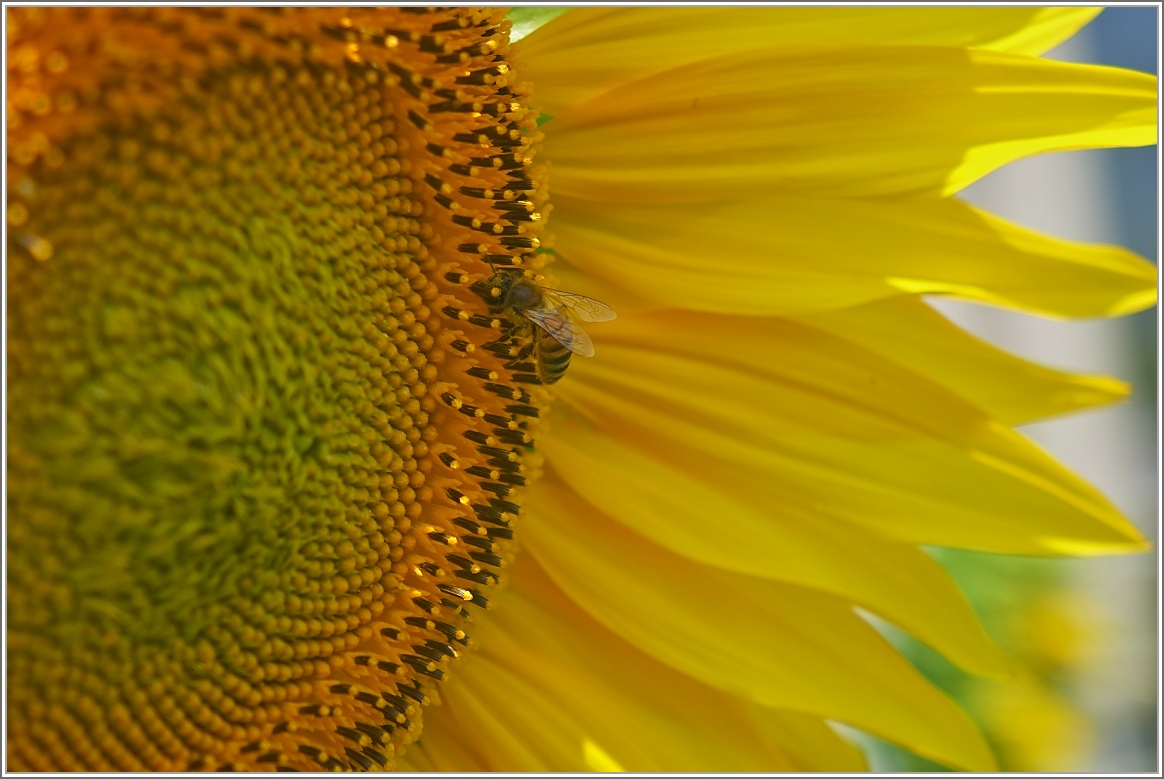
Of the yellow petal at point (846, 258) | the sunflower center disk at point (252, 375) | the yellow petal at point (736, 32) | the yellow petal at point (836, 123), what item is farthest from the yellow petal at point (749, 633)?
the yellow petal at point (736, 32)

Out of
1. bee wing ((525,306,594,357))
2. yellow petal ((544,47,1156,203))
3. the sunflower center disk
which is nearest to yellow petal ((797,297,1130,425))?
yellow petal ((544,47,1156,203))

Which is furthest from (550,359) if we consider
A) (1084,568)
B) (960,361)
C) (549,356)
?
(1084,568)

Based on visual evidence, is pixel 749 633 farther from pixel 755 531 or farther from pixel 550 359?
pixel 550 359

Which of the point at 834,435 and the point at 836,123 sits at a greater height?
the point at 836,123

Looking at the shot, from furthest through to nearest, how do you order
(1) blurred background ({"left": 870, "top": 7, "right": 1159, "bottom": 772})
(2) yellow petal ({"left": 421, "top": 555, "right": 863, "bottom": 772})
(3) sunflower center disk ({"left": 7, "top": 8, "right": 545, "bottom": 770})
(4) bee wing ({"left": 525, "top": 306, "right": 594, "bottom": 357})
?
(1) blurred background ({"left": 870, "top": 7, "right": 1159, "bottom": 772}), (2) yellow petal ({"left": 421, "top": 555, "right": 863, "bottom": 772}), (4) bee wing ({"left": 525, "top": 306, "right": 594, "bottom": 357}), (3) sunflower center disk ({"left": 7, "top": 8, "right": 545, "bottom": 770})

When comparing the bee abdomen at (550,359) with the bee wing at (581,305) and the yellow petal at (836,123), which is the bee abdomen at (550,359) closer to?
the bee wing at (581,305)

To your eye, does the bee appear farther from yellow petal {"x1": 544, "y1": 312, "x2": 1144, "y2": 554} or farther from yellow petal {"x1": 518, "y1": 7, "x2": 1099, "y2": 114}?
yellow petal {"x1": 518, "y1": 7, "x2": 1099, "y2": 114}
